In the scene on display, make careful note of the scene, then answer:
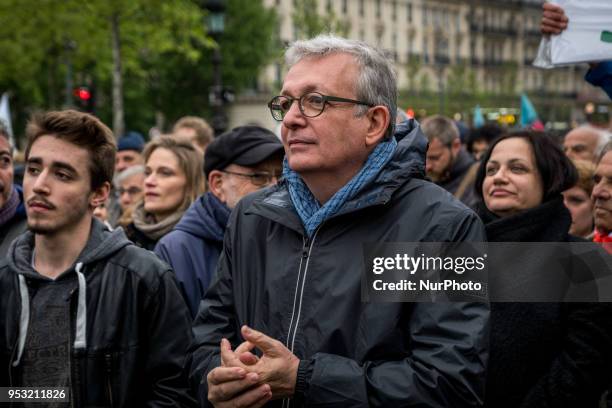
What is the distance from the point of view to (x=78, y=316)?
3.46 meters

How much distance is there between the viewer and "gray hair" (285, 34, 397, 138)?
311cm

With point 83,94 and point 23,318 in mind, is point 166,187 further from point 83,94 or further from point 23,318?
point 83,94

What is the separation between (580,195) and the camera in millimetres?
5871

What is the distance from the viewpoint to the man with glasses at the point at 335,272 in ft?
9.36

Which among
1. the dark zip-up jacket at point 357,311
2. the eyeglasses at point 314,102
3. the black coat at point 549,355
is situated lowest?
the black coat at point 549,355

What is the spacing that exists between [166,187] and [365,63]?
306 cm

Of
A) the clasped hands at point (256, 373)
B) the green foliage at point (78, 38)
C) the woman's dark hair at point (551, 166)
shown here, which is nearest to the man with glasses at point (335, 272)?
the clasped hands at point (256, 373)

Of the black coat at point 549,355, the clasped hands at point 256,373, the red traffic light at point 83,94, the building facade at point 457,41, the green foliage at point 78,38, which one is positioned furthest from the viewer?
the building facade at point 457,41

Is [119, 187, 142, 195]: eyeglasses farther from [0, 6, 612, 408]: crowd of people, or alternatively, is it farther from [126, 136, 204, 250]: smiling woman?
[0, 6, 612, 408]: crowd of people

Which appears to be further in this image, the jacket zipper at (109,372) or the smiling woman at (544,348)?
the smiling woman at (544,348)

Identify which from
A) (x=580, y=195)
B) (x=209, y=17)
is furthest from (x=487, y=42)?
(x=580, y=195)

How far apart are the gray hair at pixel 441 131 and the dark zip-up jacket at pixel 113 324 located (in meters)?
4.71

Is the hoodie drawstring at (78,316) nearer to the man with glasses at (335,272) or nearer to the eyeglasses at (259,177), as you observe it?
the man with glasses at (335,272)

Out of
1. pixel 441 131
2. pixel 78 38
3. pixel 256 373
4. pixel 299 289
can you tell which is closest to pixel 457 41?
pixel 78 38
